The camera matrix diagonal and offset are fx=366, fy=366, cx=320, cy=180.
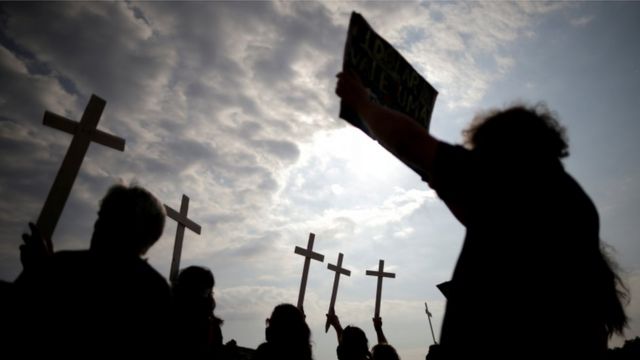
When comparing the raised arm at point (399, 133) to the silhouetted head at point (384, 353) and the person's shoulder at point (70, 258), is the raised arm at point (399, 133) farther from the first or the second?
the silhouetted head at point (384, 353)

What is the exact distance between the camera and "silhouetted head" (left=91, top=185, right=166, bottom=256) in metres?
2.17

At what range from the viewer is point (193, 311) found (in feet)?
10.6

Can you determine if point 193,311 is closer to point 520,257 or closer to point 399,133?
point 399,133

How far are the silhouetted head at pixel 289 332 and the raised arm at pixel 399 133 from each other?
2.19 meters

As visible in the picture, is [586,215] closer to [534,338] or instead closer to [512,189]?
[512,189]

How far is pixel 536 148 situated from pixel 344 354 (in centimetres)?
350

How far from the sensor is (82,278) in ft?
6.64

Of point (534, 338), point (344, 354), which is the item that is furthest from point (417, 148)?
point (344, 354)

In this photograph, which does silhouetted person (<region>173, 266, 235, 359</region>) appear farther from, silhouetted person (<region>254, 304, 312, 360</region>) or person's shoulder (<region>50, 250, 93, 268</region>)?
person's shoulder (<region>50, 250, 93, 268</region>)

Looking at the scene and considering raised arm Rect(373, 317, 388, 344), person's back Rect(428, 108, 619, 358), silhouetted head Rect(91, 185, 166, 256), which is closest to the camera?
person's back Rect(428, 108, 619, 358)

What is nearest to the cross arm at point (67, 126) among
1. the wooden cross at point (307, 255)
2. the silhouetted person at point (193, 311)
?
the silhouetted person at point (193, 311)

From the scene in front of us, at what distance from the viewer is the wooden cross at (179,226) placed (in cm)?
749

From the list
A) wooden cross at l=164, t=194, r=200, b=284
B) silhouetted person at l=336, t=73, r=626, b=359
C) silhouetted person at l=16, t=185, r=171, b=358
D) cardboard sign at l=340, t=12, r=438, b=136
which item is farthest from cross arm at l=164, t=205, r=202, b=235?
silhouetted person at l=336, t=73, r=626, b=359

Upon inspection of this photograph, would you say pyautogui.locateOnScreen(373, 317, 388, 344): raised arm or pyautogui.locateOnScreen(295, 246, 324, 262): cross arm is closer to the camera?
pyautogui.locateOnScreen(373, 317, 388, 344): raised arm
